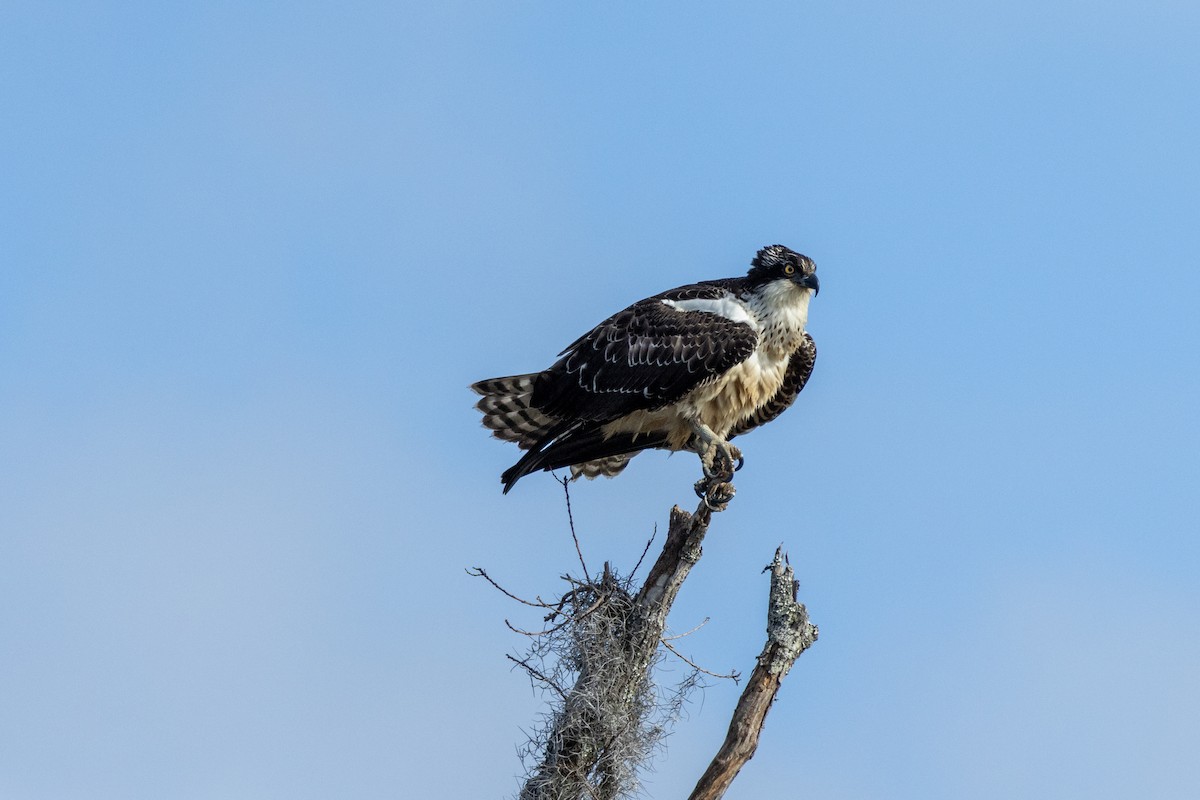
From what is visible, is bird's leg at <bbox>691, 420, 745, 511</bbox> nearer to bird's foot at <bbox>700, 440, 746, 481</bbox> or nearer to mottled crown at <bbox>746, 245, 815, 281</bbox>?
bird's foot at <bbox>700, 440, 746, 481</bbox>

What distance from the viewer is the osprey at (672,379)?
27.9ft

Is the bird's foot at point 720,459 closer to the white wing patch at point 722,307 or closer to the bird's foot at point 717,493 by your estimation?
the bird's foot at point 717,493

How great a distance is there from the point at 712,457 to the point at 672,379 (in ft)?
1.89

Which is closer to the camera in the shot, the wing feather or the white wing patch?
the wing feather

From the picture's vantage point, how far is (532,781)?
6.67 metres

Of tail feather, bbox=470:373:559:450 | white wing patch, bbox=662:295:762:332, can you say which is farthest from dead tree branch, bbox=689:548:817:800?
tail feather, bbox=470:373:559:450

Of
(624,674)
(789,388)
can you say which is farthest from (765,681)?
(789,388)

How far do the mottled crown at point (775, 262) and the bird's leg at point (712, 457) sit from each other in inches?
44.9

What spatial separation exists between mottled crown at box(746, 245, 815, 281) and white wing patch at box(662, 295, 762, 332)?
11.1 inches

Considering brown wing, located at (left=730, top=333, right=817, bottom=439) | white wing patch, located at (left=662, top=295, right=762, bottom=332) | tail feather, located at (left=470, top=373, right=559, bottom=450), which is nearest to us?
white wing patch, located at (left=662, top=295, right=762, bottom=332)

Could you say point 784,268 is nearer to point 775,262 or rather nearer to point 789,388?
point 775,262

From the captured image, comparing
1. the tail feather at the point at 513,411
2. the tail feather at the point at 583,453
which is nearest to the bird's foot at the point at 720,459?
the tail feather at the point at 583,453

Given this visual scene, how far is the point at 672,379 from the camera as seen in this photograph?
27.7ft

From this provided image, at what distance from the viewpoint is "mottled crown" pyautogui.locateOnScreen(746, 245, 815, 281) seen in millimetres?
8812
